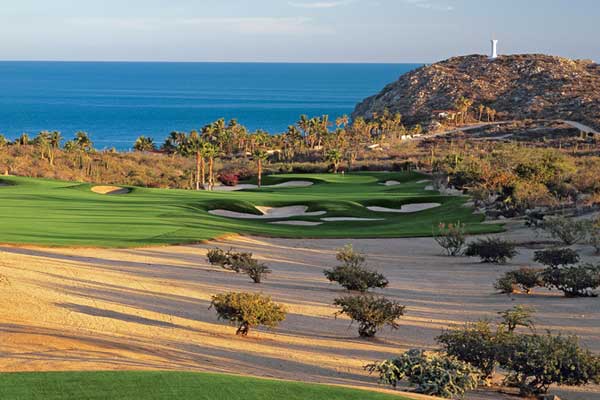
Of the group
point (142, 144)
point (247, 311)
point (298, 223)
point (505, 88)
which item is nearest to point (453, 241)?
point (298, 223)

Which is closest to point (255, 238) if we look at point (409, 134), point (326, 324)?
point (326, 324)

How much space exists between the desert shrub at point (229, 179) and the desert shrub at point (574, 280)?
207ft

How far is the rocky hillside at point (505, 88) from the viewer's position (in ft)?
500

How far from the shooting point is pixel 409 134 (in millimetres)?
140500

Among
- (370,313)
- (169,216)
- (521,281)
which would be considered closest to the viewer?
(370,313)

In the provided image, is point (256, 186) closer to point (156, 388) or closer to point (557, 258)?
point (557, 258)

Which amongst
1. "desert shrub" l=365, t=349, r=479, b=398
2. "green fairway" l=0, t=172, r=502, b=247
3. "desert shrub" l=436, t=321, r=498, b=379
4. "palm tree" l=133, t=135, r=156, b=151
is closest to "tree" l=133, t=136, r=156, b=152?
"palm tree" l=133, t=135, r=156, b=151

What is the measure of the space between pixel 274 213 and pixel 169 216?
11464 millimetres

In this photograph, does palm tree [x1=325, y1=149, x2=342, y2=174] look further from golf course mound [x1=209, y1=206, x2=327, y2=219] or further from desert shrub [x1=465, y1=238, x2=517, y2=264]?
desert shrub [x1=465, y1=238, x2=517, y2=264]

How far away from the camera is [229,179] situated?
290ft

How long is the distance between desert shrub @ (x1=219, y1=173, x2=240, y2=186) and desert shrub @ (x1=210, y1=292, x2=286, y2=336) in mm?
68672

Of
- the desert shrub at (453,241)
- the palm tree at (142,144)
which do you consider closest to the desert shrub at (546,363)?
the desert shrub at (453,241)

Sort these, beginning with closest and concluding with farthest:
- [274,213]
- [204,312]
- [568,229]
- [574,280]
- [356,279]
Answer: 1. [204,312]
2. [574,280]
3. [356,279]
4. [568,229]
5. [274,213]

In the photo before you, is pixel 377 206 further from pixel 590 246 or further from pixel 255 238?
pixel 590 246
